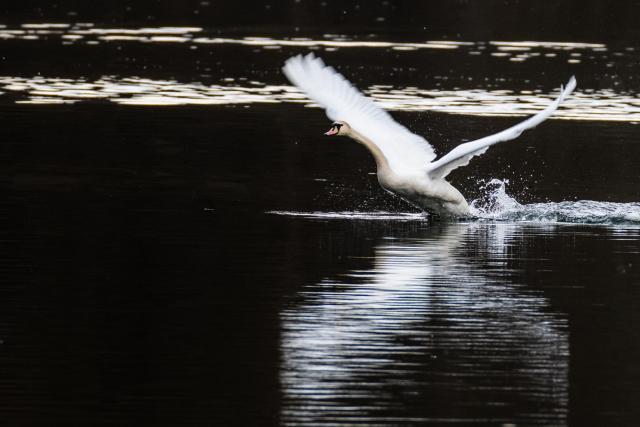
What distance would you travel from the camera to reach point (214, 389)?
10.2 meters

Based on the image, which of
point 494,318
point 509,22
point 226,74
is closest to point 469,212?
point 494,318

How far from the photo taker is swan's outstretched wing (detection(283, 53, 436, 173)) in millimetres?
17922

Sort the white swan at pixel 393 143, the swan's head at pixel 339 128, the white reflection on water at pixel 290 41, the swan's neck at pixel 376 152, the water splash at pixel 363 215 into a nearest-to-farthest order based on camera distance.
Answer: the white swan at pixel 393 143 < the swan's neck at pixel 376 152 < the water splash at pixel 363 215 < the swan's head at pixel 339 128 < the white reflection on water at pixel 290 41

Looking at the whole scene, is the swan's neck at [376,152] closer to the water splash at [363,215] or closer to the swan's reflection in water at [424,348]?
the water splash at [363,215]

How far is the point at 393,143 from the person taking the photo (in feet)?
59.9

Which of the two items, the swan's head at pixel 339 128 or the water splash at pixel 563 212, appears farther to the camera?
the swan's head at pixel 339 128

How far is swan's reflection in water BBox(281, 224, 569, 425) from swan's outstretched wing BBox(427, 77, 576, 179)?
196 centimetres

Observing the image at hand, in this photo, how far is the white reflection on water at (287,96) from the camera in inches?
1103

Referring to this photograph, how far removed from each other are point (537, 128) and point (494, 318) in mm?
14294

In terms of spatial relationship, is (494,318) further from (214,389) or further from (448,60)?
(448,60)

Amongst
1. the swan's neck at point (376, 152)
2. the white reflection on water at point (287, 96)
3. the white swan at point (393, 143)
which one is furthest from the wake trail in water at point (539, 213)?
the white reflection on water at point (287, 96)

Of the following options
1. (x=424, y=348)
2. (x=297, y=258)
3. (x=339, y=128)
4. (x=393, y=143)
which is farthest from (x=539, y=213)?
(x=424, y=348)

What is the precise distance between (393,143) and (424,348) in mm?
7110

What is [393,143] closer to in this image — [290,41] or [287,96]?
[287,96]
